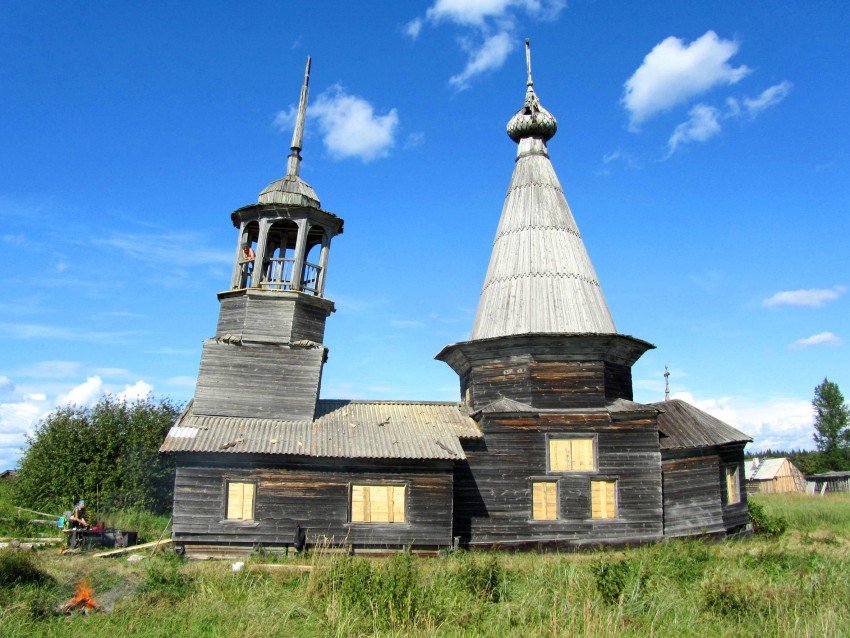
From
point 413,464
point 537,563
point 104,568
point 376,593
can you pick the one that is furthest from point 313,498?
point 376,593

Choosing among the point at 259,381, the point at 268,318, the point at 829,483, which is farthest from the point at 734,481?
the point at 829,483

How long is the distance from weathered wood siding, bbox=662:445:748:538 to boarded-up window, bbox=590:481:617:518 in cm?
170

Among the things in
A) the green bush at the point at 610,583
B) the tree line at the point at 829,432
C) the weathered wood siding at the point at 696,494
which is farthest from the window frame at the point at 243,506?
the tree line at the point at 829,432

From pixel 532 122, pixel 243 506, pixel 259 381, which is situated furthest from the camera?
pixel 532 122

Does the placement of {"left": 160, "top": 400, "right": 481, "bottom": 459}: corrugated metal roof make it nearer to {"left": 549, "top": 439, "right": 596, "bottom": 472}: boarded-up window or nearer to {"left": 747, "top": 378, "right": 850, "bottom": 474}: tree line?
{"left": 549, "top": 439, "right": 596, "bottom": 472}: boarded-up window

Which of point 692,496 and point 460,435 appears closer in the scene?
point 460,435

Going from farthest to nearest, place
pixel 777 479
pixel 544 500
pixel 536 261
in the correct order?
pixel 777 479 → pixel 536 261 → pixel 544 500

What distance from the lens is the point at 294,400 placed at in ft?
57.9

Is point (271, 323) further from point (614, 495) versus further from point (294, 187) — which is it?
point (614, 495)

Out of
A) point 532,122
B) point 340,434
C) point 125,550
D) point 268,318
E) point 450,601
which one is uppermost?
point 532,122

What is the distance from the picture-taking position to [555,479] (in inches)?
657

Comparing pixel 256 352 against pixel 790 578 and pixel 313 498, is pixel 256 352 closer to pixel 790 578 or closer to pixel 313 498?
pixel 313 498

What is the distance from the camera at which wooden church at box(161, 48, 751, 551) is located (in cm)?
1558

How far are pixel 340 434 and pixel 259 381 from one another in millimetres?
3051
